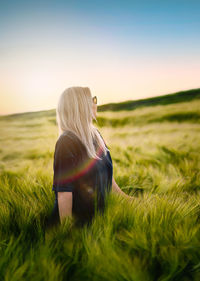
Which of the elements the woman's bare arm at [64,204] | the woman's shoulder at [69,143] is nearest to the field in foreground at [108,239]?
the woman's bare arm at [64,204]

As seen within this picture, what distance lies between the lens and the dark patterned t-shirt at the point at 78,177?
1.10 metres

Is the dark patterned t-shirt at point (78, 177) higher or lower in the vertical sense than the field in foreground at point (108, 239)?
higher

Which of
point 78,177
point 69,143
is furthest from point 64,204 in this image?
point 69,143

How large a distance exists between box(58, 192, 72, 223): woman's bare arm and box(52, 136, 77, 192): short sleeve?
0.03m

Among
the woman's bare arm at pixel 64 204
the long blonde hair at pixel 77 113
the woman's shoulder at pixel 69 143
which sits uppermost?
the long blonde hair at pixel 77 113

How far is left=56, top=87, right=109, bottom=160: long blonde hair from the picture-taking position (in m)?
1.17

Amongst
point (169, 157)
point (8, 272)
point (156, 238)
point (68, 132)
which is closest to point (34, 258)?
point (8, 272)

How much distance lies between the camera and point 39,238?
1013mm

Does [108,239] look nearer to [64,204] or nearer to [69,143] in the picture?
[64,204]

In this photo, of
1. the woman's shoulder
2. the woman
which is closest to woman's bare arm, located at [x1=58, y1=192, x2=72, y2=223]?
the woman

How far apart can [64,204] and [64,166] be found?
0.17 m

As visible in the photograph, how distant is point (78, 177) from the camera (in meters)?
1.15

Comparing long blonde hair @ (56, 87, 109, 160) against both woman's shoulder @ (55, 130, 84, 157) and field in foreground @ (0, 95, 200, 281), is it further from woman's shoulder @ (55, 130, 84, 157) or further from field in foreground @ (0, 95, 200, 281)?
field in foreground @ (0, 95, 200, 281)

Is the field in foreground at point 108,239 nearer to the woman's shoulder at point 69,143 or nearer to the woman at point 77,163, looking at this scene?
the woman at point 77,163
